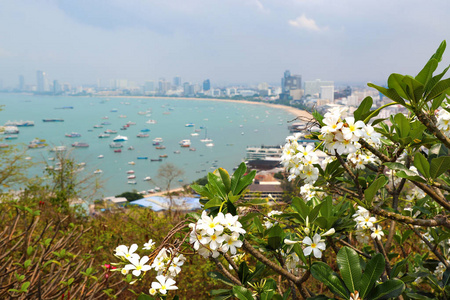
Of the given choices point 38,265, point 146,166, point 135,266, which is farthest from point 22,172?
point 146,166

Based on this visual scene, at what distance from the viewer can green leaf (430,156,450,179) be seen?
65 cm

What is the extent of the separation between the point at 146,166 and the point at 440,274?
96.0ft

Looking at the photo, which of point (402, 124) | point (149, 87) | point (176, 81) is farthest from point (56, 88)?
point (402, 124)

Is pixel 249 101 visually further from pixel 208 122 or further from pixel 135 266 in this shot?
pixel 135 266

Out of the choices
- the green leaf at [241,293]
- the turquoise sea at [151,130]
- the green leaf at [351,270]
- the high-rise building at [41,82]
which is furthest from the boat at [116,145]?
the high-rise building at [41,82]

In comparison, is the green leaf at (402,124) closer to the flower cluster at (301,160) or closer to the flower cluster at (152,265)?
the flower cluster at (301,160)

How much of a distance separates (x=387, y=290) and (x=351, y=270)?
0.25 ft

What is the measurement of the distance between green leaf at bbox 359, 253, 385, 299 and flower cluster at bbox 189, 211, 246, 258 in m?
0.26

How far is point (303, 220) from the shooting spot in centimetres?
75

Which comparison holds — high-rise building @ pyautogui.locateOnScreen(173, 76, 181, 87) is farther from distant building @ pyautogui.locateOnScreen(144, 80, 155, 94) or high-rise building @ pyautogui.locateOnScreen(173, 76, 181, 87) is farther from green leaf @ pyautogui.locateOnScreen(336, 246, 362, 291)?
green leaf @ pyautogui.locateOnScreen(336, 246, 362, 291)

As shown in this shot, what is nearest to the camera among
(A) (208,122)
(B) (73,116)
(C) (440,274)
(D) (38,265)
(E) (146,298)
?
(E) (146,298)

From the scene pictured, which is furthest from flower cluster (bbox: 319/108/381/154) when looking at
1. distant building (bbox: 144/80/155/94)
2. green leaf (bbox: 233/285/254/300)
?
Answer: distant building (bbox: 144/80/155/94)

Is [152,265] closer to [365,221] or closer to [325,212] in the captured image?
[325,212]

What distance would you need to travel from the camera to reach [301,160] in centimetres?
90
